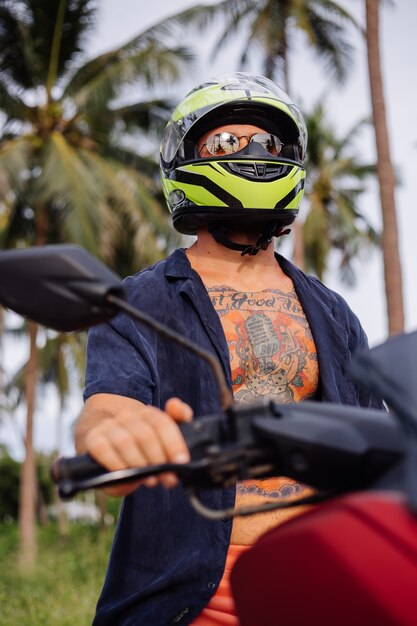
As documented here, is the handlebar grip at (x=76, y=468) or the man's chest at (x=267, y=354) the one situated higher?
the man's chest at (x=267, y=354)

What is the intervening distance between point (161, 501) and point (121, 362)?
1.30 feet

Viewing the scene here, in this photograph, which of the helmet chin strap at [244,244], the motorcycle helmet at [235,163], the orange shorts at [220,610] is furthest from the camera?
the helmet chin strap at [244,244]

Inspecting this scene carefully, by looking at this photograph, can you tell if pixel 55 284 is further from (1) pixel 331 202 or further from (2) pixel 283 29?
(1) pixel 331 202

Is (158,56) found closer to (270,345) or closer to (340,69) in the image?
(340,69)

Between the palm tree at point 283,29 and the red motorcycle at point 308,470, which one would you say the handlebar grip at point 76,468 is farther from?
the palm tree at point 283,29

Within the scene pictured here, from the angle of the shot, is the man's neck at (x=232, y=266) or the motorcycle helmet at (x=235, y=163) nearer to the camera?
the motorcycle helmet at (x=235, y=163)

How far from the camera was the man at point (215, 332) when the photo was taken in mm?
2373

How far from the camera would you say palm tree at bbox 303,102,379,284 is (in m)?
31.9

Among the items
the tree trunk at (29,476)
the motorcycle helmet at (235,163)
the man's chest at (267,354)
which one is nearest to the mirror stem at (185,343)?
the man's chest at (267,354)

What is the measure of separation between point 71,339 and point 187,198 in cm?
2803

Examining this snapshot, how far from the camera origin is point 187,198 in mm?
2920

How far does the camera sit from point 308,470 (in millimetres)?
1399

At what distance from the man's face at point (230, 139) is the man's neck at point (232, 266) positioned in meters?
0.28

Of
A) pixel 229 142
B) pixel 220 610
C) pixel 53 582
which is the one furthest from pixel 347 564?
pixel 53 582
